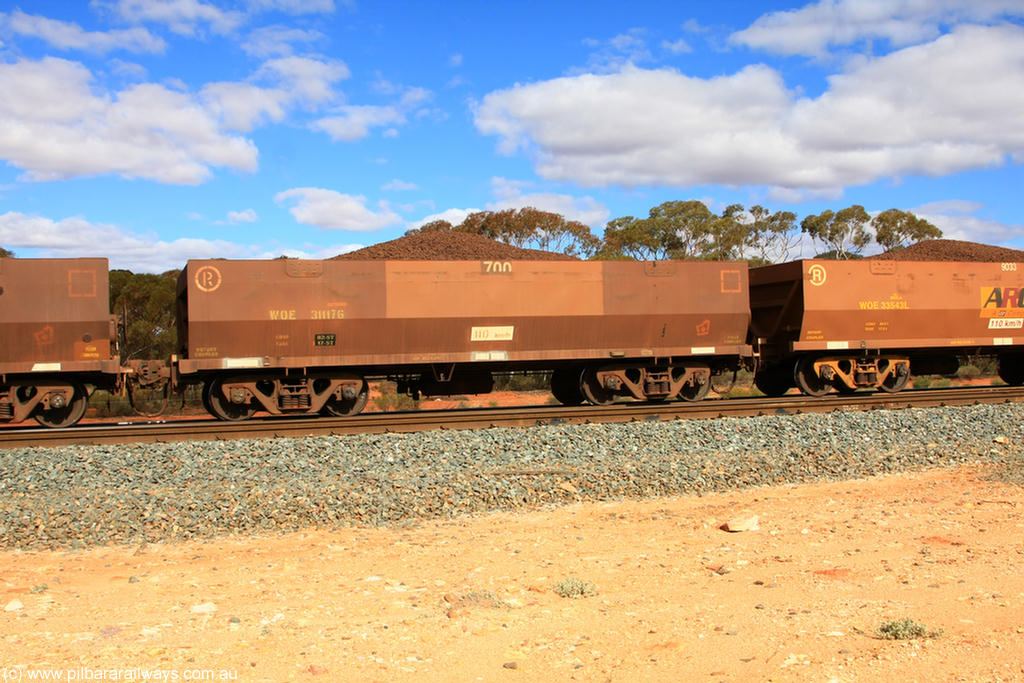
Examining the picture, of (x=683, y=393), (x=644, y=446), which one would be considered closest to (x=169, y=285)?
(x=683, y=393)

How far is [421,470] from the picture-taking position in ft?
28.7

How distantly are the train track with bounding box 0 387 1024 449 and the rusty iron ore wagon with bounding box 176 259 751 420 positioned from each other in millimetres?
994

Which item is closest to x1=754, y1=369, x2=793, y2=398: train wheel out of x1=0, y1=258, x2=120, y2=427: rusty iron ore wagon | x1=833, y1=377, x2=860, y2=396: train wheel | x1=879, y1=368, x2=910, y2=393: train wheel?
x1=833, y1=377, x2=860, y2=396: train wheel

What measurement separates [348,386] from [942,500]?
960 cm

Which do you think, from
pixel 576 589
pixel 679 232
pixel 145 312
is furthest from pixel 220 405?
pixel 679 232

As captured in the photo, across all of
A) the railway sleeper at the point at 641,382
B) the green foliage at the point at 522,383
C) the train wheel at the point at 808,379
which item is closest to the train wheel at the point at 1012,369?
the train wheel at the point at 808,379

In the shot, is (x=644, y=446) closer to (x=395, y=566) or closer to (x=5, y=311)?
(x=395, y=566)

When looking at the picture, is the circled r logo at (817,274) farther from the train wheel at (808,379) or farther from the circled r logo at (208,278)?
the circled r logo at (208,278)

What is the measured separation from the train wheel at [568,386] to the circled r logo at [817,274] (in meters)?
5.27

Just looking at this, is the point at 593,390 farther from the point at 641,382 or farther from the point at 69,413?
the point at 69,413

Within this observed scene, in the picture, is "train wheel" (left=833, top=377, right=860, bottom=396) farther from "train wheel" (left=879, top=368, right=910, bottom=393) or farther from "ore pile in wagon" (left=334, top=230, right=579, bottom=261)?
"ore pile in wagon" (left=334, top=230, right=579, bottom=261)

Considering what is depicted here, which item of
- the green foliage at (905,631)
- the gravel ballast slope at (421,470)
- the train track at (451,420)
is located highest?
the train track at (451,420)

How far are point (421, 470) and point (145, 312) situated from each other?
19894 millimetres

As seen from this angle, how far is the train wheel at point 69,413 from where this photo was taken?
1307 cm
